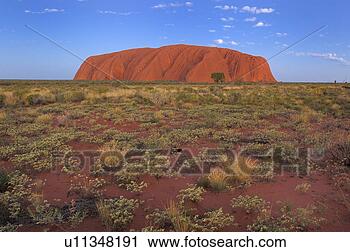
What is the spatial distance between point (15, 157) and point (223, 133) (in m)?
4.89

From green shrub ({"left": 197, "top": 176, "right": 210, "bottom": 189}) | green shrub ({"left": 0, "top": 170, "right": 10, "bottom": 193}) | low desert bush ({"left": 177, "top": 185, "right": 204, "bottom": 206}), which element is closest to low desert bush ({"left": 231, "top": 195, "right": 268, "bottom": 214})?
low desert bush ({"left": 177, "top": 185, "right": 204, "bottom": 206})

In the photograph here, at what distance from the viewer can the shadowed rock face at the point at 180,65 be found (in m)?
115

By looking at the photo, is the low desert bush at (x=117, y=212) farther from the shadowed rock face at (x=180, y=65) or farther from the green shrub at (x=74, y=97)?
the shadowed rock face at (x=180, y=65)

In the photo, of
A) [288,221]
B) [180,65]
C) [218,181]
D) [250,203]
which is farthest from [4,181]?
[180,65]

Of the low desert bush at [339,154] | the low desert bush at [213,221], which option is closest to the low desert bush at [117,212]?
the low desert bush at [213,221]

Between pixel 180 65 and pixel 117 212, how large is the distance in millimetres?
117395

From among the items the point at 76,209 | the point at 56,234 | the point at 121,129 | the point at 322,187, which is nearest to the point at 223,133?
the point at 121,129

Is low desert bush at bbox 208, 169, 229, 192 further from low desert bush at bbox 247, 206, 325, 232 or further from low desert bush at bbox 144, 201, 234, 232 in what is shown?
low desert bush at bbox 247, 206, 325, 232

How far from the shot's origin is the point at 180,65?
11944 cm

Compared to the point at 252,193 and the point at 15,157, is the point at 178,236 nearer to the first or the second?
the point at 252,193

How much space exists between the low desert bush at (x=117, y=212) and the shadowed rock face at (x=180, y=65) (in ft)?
342

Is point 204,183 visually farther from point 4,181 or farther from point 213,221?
point 4,181

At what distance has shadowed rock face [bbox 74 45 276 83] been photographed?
11475cm

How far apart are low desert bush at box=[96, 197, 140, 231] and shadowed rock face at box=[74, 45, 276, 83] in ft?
342
